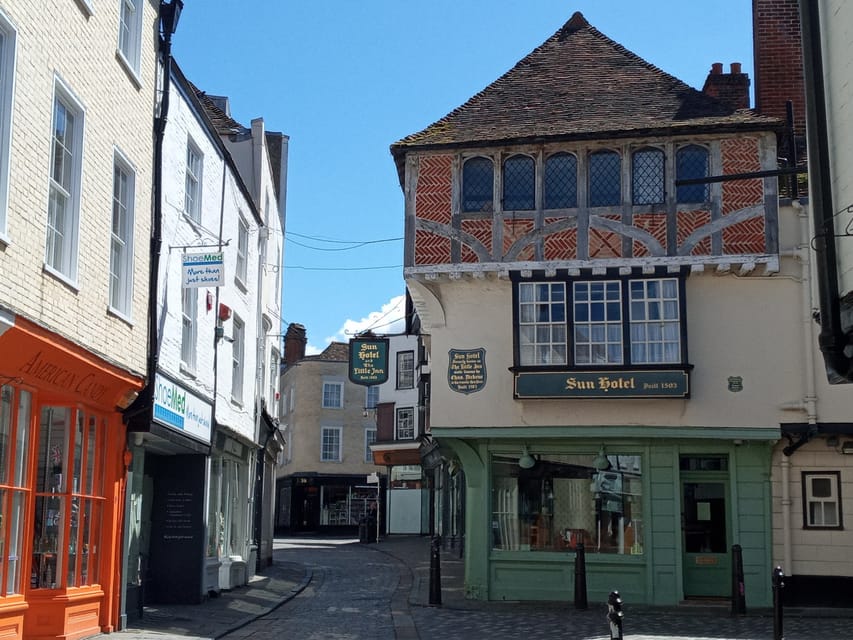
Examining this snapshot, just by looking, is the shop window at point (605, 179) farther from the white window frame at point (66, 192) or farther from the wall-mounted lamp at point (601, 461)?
the white window frame at point (66, 192)

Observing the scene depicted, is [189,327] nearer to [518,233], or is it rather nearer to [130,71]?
[130,71]

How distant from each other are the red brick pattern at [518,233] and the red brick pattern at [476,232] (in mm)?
291

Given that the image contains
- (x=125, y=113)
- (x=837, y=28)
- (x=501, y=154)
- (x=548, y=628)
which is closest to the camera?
(x=837, y=28)

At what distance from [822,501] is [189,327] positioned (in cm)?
1066

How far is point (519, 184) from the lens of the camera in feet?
63.1

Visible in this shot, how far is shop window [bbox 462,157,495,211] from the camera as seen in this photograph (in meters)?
19.2

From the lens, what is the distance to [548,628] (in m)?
15.1

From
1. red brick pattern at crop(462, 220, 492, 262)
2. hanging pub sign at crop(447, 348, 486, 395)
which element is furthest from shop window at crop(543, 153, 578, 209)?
hanging pub sign at crop(447, 348, 486, 395)

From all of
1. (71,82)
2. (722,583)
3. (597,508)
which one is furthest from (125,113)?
(722,583)

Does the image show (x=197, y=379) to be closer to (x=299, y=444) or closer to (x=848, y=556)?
(x=848, y=556)

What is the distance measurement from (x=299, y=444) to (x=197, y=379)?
36.3 m

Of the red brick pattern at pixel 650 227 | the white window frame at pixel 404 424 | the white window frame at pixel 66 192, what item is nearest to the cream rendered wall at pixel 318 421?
the white window frame at pixel 404 424

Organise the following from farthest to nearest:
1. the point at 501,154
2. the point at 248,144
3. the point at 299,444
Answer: the point at 299,444, the point at 248,144, the point at 501,154

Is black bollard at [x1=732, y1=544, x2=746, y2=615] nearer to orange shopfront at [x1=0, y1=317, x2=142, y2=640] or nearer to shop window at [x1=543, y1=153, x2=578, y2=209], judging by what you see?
shop window at [x1=543, y1=153, x2=578, y2=209]
